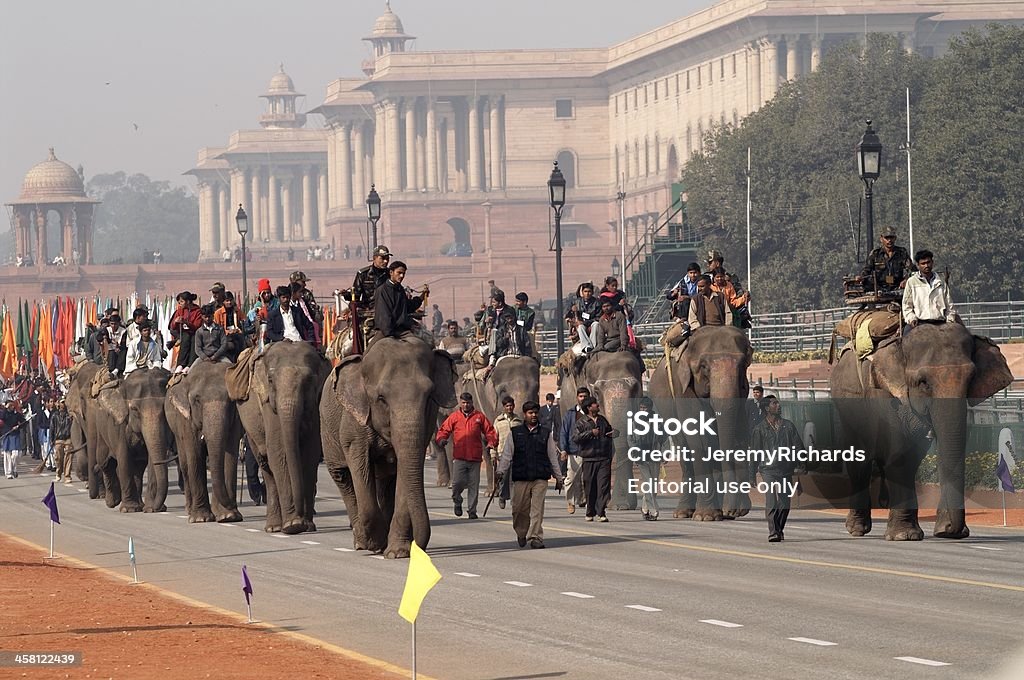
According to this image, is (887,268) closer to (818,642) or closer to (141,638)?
(818,642)

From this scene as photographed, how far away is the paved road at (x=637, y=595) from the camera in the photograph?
15961 millimetres

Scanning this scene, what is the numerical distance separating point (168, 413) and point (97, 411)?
383 centimetres

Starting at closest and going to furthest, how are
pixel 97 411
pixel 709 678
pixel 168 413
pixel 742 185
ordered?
pixel 709 678 → pixel 168 413 → pixel 97 411 → pixel 742 185

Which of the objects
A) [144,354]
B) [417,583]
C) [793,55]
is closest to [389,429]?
[417,583]

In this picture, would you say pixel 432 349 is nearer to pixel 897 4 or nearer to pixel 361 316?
pixel 361 316

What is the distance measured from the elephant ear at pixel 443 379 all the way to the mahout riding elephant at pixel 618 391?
689 centimetres

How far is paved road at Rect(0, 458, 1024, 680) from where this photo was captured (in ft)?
52.4

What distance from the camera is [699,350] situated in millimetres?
27734

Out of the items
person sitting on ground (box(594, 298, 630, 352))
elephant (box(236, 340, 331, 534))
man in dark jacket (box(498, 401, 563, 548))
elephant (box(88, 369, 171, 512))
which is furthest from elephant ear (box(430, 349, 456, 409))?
elephant (box(88, 369, 171, 512))

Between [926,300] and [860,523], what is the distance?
2825mm

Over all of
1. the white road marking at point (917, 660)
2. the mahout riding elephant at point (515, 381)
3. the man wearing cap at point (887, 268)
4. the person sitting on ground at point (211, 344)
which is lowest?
the white road marking at point (917, 660)

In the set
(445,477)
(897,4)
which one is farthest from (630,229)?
(445,477)

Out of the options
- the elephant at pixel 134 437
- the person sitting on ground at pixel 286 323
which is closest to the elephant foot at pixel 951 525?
the person sitting on ground at pixel 286 323

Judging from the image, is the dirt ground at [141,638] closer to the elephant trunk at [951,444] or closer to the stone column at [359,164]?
the elephant trunk at [951,444]
